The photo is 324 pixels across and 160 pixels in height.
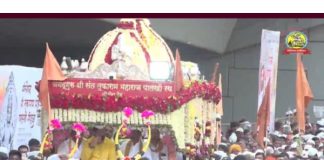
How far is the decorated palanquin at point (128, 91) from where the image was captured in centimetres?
593

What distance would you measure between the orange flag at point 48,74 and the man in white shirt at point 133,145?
52 cm

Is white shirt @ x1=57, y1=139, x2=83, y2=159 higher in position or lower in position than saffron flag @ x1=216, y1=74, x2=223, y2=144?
lower

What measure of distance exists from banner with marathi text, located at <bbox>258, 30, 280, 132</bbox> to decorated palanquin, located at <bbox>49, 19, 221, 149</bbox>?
1.45 feet

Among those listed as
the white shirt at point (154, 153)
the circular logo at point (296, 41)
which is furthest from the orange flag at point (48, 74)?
the circular logo at point (296, 41)

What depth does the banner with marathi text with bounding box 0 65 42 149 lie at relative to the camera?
237 inches

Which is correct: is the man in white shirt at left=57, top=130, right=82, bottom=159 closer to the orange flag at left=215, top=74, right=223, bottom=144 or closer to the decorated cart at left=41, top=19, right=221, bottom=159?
the decorated cart at left=41, top=19, right=221, bottom=159

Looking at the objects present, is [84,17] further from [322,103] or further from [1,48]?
[322,103]

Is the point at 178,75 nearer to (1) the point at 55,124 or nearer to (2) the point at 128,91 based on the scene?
(2) the point at 128,91

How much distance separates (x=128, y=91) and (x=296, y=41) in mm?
1169

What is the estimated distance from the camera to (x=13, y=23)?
19.3 feet

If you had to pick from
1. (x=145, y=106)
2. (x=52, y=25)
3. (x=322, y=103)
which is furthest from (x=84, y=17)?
(x=322, y=103)

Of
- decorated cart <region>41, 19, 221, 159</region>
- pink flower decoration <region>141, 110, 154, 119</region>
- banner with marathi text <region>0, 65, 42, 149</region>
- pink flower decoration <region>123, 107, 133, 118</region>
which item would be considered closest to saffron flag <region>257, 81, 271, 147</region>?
decorated cart <region>41, 19, 221, 159</region>

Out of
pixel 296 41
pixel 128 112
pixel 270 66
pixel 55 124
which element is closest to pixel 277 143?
pixel 270 66

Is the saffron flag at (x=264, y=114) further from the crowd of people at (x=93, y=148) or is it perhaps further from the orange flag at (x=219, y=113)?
the crowd of people at (x=93, y=148)
